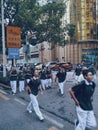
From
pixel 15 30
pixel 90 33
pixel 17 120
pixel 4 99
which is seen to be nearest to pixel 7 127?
pixel 17 120

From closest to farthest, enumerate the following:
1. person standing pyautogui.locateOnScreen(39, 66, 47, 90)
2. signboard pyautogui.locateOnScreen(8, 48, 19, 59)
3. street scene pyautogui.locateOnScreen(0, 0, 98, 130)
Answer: street scene pyautogui.locateOnScreen(0, 0, 98, 130) → person standing pyautogui.locateOnScreen(39, 66, 47, 90) → signboard pyautogui.locateOnScreen(8, 48, 19, 59)

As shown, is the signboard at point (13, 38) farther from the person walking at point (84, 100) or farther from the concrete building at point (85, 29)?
the concrete building at point (85, 29)

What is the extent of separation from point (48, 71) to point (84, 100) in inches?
606

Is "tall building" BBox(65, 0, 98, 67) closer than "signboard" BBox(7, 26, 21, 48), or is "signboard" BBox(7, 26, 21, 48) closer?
"signboard" BBox(7, 26, 21, 48)

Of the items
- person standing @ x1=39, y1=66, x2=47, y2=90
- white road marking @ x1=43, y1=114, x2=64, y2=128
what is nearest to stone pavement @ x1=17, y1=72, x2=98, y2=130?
white road marking @ x1=43, y1=114, x2=64, y2=128

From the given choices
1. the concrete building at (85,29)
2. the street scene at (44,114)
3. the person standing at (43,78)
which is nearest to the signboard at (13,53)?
the person standing at (43,78)

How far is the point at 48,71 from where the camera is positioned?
958 inches

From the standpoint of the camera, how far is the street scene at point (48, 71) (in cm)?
1108

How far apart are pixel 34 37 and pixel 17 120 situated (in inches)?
706

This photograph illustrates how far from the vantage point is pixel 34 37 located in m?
29.9

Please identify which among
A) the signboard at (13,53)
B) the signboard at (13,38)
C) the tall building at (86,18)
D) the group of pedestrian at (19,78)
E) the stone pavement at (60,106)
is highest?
the tall building at (86,18)

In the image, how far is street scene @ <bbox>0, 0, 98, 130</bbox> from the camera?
11078mm

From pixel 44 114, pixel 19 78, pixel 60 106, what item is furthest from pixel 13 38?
pixel 44 114

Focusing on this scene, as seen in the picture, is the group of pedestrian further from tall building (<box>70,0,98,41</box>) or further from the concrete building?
tall building (<box>70,0,98,41</box>)
